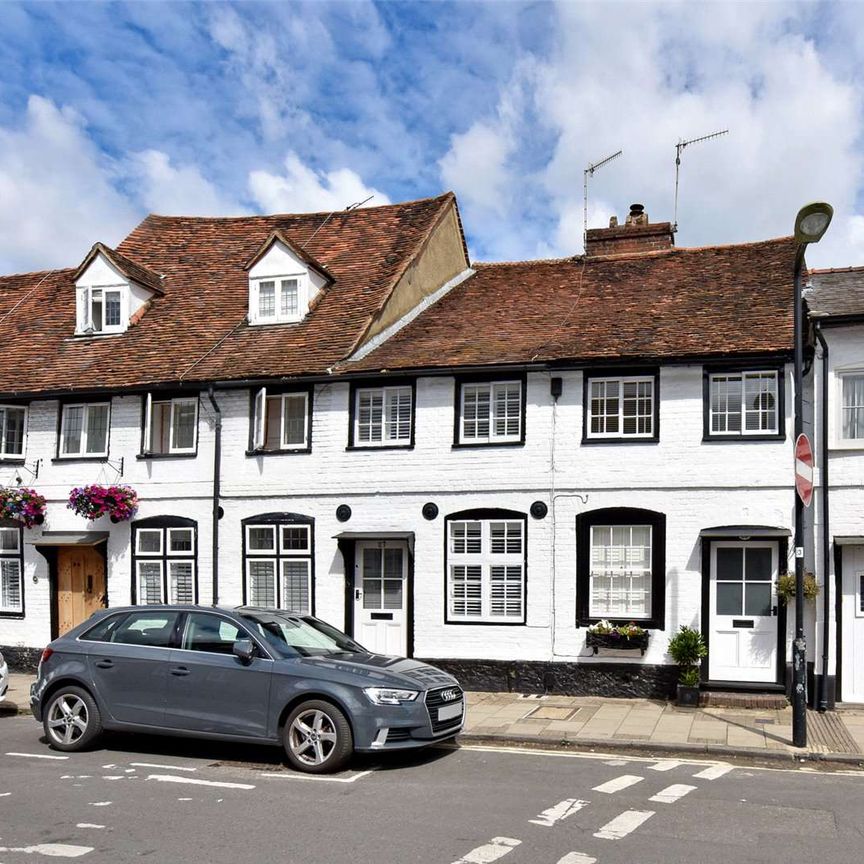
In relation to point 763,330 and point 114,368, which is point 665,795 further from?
point 114,368

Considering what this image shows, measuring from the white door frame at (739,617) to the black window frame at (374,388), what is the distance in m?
5.03

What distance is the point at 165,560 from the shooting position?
18.0m

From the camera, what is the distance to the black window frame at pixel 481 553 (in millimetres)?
15859

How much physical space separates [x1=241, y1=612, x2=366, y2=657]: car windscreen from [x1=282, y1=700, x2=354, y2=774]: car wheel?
2.36 feet

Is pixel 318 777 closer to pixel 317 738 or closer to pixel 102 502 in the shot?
pixel 317 738

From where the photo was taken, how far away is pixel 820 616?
47.7 ft

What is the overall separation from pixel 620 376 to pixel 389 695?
7.30 metres

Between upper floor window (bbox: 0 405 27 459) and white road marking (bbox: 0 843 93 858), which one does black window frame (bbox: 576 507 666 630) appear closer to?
white road marking (bbox: 0 843 93 858)

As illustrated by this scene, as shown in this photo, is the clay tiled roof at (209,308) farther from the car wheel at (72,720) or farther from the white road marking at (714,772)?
the white road marking at (714,772)

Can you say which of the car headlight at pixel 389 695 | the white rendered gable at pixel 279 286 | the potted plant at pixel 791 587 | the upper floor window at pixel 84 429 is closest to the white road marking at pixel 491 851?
the car headlight at pixel 389 695

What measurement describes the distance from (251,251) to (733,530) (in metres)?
12.5

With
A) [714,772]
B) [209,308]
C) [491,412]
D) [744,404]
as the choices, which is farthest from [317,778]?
[209,308]

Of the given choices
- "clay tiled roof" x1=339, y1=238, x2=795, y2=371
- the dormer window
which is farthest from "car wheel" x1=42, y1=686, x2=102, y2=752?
the dormer window

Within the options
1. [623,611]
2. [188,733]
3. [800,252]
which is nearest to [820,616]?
[623,611]
